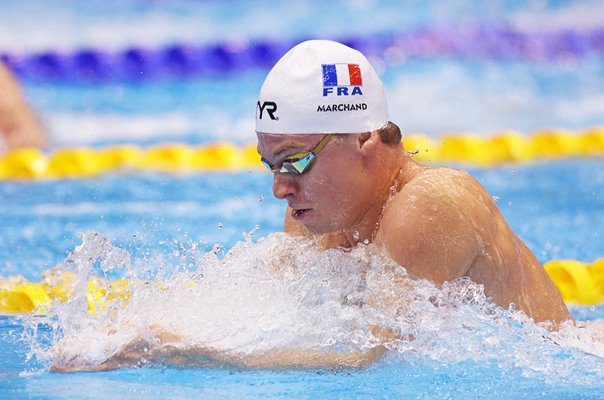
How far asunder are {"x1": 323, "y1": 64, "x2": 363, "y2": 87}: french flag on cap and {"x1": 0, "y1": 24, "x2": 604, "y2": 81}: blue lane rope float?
21.2 ft

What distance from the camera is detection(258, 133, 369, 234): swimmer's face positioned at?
2594mm

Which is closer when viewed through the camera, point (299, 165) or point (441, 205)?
point (441, 205)

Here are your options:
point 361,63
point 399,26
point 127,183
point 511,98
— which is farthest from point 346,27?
point 361,63

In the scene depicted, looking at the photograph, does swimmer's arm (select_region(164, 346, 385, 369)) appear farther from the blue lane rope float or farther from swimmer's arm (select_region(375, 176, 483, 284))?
the blue lane rope float

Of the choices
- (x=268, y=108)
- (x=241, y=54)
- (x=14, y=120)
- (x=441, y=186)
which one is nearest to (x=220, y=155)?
(x=14, y=120)

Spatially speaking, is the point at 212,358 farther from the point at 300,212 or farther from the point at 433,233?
the point at 433,233

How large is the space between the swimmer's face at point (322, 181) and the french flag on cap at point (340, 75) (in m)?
0.14

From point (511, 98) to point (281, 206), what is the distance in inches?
151

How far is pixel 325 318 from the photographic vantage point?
2.61 meters

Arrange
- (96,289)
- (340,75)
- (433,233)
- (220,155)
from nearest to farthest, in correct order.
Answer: (433,233) < (340,75) < (96,289) < (220,155)

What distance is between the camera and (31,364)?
2.72m

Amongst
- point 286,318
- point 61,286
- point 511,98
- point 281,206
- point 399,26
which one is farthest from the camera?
point 399,26

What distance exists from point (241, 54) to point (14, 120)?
3.10 m

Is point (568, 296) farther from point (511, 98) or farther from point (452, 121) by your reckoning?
point (511, 98)
